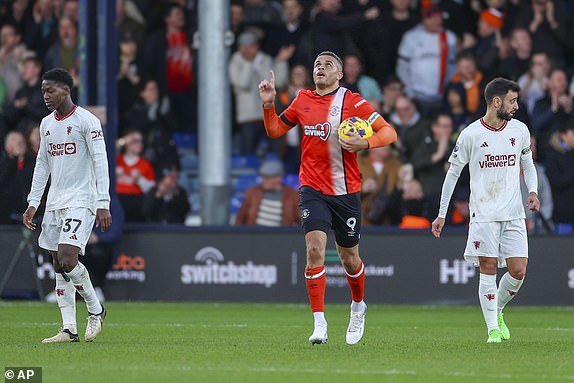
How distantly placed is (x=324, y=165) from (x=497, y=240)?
5.65ft

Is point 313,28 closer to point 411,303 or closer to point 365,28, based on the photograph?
point 365,28

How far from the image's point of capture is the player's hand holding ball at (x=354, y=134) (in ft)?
38.0

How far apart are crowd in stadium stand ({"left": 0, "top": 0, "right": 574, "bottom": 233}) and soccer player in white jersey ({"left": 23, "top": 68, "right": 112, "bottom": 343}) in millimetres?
8915

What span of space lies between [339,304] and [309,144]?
822 centimetres

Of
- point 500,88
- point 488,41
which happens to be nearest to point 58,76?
point 500,88

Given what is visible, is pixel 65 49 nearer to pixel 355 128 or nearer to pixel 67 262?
pixel 67 262

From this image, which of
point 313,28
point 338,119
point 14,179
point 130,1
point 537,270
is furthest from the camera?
point 130,1

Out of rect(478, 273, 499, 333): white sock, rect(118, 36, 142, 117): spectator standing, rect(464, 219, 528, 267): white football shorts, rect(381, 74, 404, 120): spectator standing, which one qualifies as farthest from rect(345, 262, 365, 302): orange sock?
rect(118, 36, 142, 117): spectator standing

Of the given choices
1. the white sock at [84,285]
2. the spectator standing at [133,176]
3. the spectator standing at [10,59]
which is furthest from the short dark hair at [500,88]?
the spectator standing at [10,59]

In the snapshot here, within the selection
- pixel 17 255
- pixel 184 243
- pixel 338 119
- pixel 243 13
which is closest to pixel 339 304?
pixel 184 243

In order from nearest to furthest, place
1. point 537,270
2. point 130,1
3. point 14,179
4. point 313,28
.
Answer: point 537,270 < point 14,179 < point 313,28 < point 130,1

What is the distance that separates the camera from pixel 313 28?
2314cm

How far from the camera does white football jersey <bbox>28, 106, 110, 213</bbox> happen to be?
12.1 metres

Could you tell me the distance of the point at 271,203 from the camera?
21.0 metres
